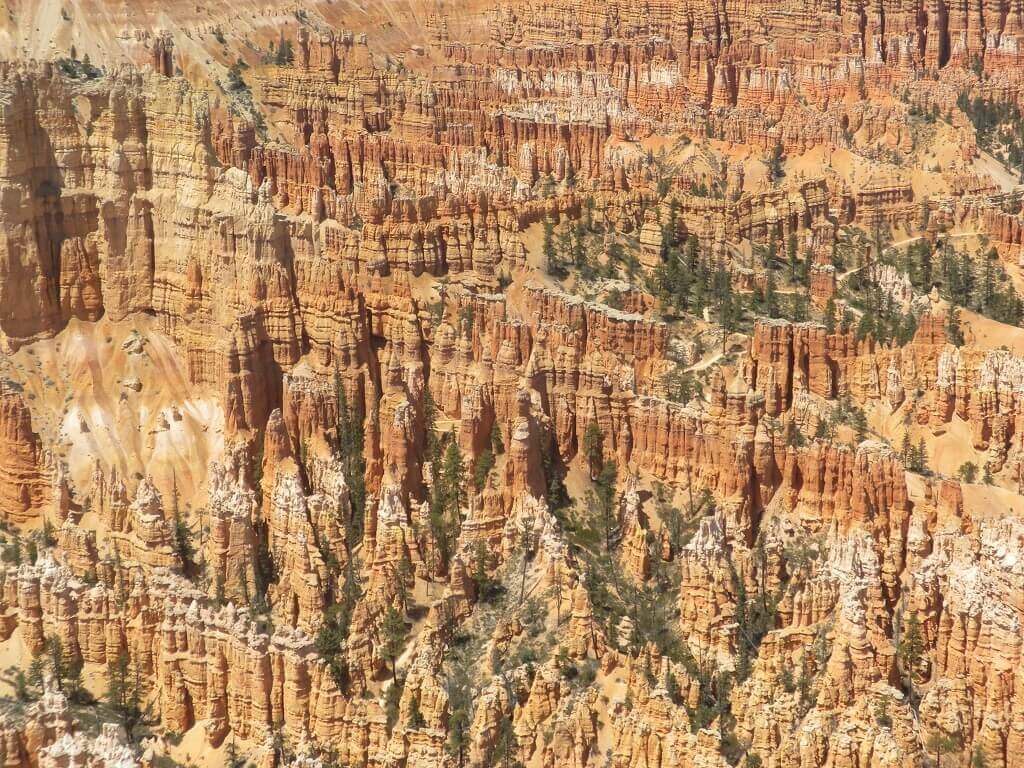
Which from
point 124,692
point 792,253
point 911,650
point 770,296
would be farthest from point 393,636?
point 792,253

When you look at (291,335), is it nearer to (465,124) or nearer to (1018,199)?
Answer: (465,124)

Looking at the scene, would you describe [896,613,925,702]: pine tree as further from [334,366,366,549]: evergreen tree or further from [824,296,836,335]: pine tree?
[334,366,366,549]: evergreen tree

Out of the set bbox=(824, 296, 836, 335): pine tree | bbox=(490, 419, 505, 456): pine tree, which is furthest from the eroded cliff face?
bbox=(824, 296, 836, 335): pine tree

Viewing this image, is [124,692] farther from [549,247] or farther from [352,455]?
[549,247]

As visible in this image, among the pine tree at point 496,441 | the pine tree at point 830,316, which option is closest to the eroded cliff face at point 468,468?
the pine tree at point 496,441

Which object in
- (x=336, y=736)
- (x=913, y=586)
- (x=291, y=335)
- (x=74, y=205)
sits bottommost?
(x=336, y=736)

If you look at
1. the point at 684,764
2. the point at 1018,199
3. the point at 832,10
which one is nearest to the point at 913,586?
the point at 684,764

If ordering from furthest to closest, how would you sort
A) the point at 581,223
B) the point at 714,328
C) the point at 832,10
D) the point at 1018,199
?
the point at 832,10
the point at 1018,199
the point at 581,223
the point at 714,328

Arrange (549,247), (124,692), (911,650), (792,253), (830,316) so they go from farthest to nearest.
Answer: (792,253) < (549,247) < (830,316) < (124,692) < (911,650)

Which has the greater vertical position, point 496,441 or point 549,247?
point 549,247
